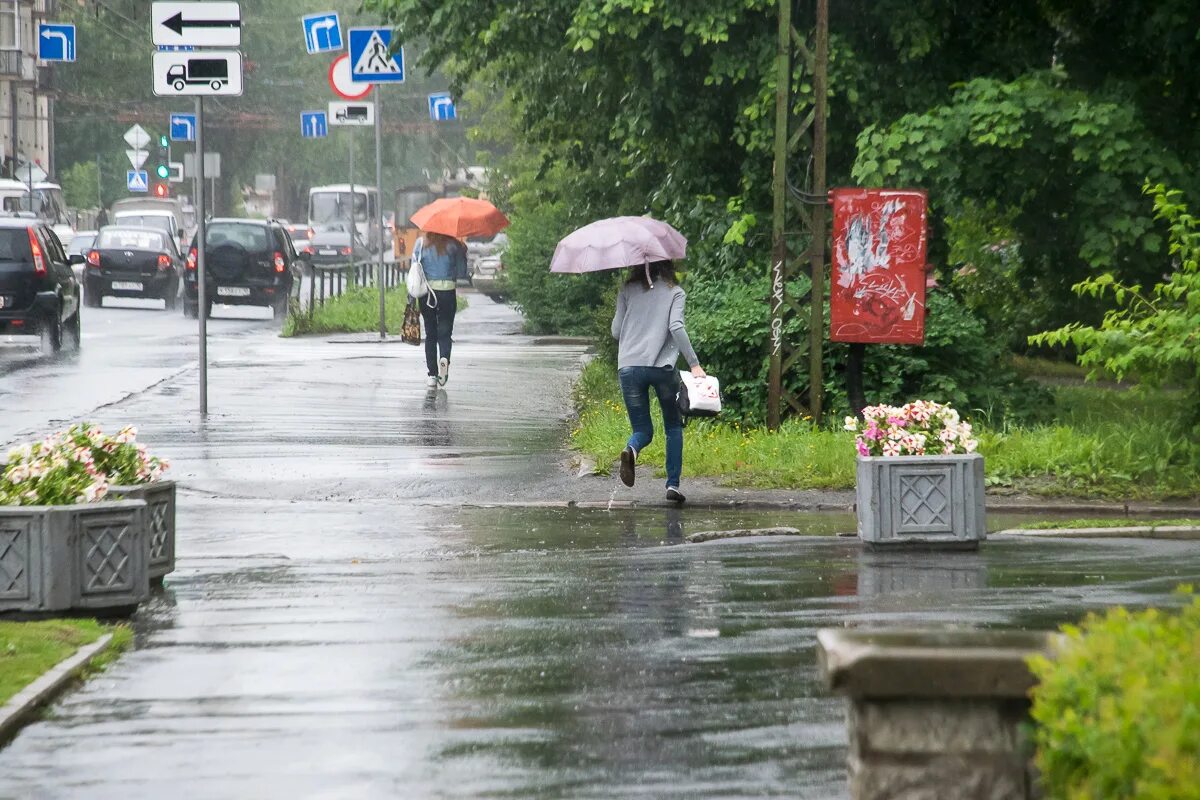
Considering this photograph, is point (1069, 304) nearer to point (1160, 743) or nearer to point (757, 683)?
point (757, 683)

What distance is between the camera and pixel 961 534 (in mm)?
11734

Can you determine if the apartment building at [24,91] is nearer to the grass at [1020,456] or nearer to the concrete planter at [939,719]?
the grass at [1020,456]

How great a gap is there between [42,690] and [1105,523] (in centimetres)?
740

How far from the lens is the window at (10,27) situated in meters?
90.6

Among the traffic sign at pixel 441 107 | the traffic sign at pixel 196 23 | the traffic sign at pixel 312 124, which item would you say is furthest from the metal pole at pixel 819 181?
the traffic sign at pixel 312 124

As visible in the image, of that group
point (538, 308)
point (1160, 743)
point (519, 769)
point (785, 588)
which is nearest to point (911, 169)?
point (785, 588)

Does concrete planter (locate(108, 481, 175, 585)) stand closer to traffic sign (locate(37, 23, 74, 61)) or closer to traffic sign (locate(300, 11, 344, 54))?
traffic sign (locate(300, 11, 344, 54))

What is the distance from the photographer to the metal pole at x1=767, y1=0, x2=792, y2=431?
51.4 feet

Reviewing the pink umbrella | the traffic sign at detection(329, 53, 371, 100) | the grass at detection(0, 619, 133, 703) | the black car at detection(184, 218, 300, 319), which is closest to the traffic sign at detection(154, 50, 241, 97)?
the pink umbrella

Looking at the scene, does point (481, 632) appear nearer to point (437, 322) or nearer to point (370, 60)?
point (437, 322)

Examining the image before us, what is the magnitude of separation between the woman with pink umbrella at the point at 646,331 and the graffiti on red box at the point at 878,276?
5.83ft

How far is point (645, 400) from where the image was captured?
14.4m

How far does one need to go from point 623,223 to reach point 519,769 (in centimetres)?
884

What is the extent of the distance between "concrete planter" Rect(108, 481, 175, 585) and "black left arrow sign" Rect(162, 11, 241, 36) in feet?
29.5
